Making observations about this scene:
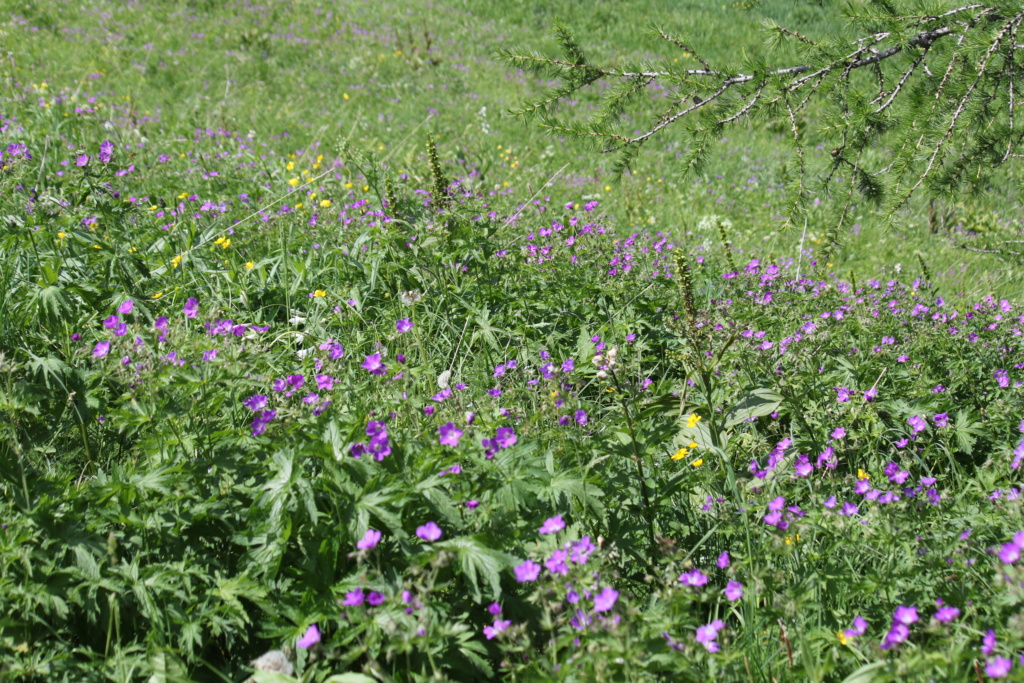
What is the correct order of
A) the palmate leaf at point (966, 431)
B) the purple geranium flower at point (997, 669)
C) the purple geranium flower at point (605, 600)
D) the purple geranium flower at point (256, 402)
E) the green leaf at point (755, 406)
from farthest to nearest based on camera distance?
the green leaf at point (755, 406)
the palmate leaf at point (966, 431)
the purple geranium flower at point (256, 402)
the purple geranium flower at point (605, 600)
the purple geranium flower at point (997, 669)

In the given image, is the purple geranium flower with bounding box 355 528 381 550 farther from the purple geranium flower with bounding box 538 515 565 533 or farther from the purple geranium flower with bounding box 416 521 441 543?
the purple geranium flower with bounding box 538 515 565 533

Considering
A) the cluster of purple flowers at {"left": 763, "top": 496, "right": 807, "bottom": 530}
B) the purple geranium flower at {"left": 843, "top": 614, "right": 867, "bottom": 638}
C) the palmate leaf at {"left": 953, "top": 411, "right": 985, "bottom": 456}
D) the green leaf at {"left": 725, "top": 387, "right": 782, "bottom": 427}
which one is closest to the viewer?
the purple geranium flower at {"left": 843, "top": 614, "right": 867, "bottom": 638}

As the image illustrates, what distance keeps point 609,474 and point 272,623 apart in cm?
99

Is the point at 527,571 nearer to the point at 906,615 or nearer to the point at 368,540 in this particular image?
the point at 368,540

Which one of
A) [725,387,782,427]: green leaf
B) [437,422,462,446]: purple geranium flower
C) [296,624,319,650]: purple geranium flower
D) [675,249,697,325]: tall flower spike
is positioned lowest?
[725,387,782,427]: green leaf

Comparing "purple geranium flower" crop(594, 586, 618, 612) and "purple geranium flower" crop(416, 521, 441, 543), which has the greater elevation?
"purple geranium flower" crop(416, 521, 441, 543)

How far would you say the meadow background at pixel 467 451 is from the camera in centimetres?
151

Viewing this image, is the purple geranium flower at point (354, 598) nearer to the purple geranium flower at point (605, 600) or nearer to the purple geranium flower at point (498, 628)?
the purple geranium flower at point (498, 628)

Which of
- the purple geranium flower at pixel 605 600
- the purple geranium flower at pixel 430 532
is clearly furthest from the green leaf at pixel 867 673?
the purple geranium flower at pixel 430 532

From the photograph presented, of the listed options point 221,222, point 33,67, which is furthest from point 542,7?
point 221,222

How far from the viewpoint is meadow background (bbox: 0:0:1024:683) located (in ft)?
4.96

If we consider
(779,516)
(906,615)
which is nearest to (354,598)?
(779,516)

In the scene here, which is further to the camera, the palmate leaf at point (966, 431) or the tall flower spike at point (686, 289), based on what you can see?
the palmate leaf at point (966, 431)

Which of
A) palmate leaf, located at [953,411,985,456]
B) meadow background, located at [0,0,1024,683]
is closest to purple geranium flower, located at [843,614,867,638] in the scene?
meadow background, located at [0,0,1024,683]
